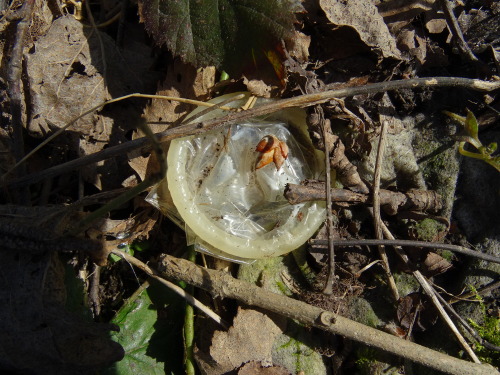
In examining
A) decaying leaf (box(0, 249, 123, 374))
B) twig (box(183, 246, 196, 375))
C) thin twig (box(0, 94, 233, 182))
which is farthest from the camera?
twig (box(183, 246, 196, 375))

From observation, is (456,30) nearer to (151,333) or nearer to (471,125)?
(471,125)

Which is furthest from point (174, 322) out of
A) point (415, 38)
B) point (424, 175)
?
point (415, 38)

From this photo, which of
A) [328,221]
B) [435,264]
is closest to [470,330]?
[435,264]

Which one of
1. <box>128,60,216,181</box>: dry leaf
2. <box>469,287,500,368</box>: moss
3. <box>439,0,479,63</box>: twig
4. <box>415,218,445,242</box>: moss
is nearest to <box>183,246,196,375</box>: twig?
<box>128,60,216,181</box>: dry leaf

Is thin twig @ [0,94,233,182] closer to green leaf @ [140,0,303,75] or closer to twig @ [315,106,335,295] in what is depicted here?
green leaf @ [140,0,303,75]

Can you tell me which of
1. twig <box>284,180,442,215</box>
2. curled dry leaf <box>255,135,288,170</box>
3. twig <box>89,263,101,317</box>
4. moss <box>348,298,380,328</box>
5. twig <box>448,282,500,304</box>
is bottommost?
moss <box>348,298,380,328</box>

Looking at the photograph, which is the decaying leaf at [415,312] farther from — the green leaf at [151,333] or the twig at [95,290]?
the twig at [95,290]

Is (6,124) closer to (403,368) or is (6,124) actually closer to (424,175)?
(424,175)

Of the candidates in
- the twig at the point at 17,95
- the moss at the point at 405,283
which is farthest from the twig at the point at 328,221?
the twig at the point at 17,95
